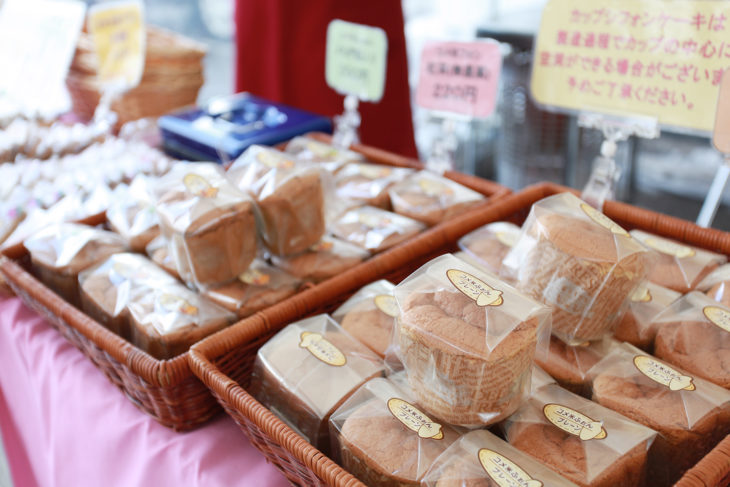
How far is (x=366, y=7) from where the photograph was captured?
214cm

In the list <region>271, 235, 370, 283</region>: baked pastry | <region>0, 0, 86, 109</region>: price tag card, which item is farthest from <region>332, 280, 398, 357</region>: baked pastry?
<region>0, 0, 86, 109</region>: price tag card

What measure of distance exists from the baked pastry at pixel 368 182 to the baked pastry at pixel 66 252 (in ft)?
1.81

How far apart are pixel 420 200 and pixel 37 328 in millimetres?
881

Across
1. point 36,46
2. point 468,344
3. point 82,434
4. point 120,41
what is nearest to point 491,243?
point 468,344

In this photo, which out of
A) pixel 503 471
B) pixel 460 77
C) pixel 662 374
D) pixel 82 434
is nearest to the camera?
pixel 503 471

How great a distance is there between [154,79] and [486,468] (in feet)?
6.56

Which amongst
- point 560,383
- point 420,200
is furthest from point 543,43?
point 560,383

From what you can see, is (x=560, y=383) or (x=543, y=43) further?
(x=543, y=43)

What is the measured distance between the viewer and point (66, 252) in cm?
119

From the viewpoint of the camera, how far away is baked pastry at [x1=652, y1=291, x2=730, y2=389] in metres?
0.83

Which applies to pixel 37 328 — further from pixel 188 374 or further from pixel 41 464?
pixel 188 374

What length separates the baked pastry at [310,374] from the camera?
82cm

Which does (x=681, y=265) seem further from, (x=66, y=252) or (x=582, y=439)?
(x=66, y=252)

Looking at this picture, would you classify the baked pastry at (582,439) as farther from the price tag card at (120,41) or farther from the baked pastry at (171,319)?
the price tag card at (120,41)
